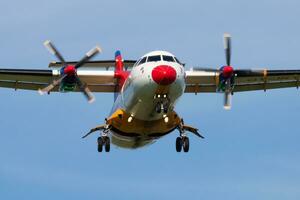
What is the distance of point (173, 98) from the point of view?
1072 inches

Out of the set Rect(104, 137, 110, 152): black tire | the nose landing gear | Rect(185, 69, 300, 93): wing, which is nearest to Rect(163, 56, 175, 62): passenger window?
the nose landing gear

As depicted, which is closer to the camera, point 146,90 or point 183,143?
point 146,90

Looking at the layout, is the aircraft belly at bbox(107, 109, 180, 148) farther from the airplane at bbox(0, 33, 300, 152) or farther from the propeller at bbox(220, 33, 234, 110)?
the propeller at bbox(220, 33, 234, 110)

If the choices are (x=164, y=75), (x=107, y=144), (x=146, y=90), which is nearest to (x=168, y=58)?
(x=164, y=75)

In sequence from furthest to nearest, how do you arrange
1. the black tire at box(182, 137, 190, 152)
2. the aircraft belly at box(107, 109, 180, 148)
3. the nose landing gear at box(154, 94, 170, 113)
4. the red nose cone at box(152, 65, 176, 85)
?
the black tire at box(182, 137, 190, 152) < the aircraft belly at box(107, 109, 180, 148) < the nose landing gear at box(154, 94, 170, 113) < the red nose cone at box(152, 65, 176, 85)

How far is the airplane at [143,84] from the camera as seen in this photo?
27.0m

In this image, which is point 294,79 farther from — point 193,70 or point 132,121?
point 132,121

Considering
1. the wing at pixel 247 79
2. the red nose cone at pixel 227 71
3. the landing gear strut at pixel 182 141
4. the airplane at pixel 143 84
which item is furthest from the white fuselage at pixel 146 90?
the wing at pixel 247 79

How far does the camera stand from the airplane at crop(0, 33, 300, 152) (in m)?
27.0

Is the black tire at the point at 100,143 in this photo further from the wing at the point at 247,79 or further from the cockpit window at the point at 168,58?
the wing at the point at 247,79

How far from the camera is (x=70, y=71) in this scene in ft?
96.1

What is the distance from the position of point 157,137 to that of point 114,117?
2.14 meters

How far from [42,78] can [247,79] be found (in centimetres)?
998

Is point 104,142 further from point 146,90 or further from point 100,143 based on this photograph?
point 146,90
